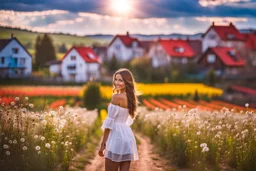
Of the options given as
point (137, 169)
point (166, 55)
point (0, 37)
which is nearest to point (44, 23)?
point (0, 37)

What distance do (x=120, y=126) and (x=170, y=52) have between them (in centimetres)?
3271

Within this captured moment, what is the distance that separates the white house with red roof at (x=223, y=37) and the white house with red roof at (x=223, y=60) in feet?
1.16

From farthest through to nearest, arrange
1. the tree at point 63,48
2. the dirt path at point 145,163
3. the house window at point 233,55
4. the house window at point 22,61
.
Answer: the house window at point 233,55 < the tree at point 63,48 < the house window at point 22,61 < the dirt path at point 145,163

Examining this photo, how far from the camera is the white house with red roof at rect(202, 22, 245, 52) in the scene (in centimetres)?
2994

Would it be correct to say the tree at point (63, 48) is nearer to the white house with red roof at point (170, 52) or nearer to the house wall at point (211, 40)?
the white house with red roof at point (170, 52)

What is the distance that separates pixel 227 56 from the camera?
102 ft

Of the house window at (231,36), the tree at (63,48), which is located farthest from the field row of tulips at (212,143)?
the house window at (231,36)

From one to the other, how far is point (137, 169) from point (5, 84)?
6.50m

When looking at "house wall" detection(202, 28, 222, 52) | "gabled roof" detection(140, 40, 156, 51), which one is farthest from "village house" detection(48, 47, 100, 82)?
"gabled roof" detection(140, 40, 156, 51)

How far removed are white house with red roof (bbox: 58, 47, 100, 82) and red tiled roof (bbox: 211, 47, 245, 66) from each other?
7772mm

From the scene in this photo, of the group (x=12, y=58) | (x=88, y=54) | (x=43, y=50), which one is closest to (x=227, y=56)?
(x=88, y=54)

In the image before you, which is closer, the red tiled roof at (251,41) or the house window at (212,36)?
the red tiled roof at (251,41)

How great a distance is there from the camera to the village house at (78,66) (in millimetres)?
27547

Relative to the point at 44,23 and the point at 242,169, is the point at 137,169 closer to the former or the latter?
the point at 242,169
